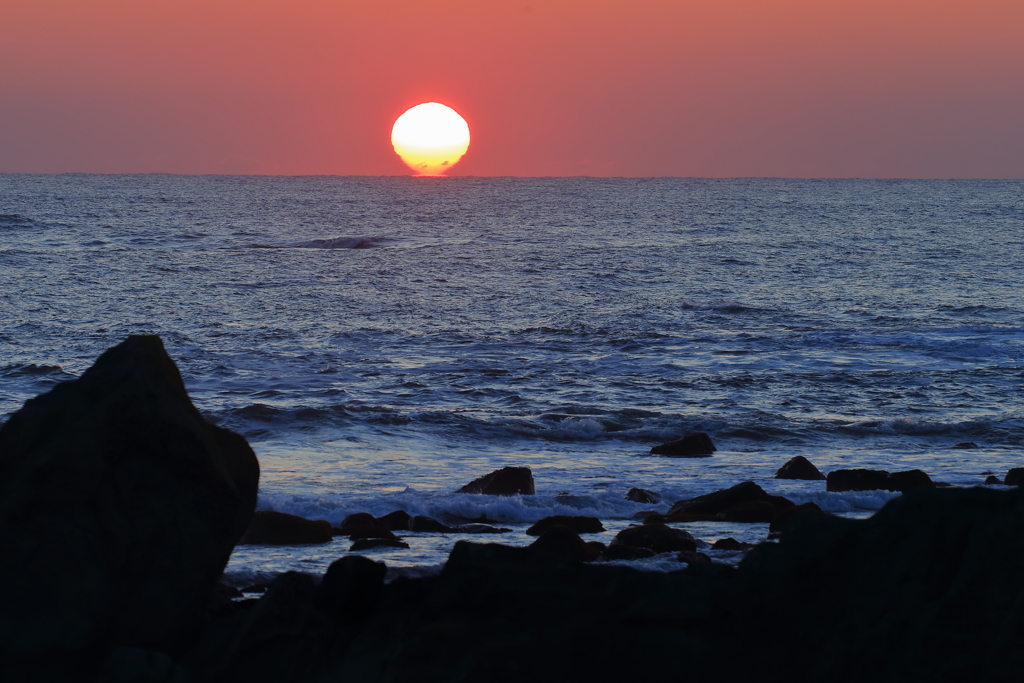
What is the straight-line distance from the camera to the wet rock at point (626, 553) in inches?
310

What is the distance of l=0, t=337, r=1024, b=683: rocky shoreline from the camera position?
4664 millimetres

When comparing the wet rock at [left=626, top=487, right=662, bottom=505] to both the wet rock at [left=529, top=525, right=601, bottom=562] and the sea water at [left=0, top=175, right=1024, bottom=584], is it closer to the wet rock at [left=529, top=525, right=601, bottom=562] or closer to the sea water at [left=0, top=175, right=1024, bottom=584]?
the sea water at [left=0, top=175, right=1024, bottom=584]

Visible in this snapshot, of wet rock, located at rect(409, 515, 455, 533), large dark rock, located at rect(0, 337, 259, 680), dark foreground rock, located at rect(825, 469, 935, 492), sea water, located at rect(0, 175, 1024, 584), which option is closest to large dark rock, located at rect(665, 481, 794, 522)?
sea water, located at rect(0, 175, 1024, 584)

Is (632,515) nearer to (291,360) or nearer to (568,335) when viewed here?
(291,360)

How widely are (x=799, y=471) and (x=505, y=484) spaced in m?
4.10

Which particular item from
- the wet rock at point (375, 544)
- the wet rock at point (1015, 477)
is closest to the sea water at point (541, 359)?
the wet rock at point (375, 544)

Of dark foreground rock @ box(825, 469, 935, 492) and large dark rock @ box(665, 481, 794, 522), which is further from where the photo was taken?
dark foreground rock @ box(825, 469, 935, 492)

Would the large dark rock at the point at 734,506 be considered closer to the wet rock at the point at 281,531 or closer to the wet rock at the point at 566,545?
the wet rock at the point at 566,545

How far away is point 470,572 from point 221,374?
639 inches

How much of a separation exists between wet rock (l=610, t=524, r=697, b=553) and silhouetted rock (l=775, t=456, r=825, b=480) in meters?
4.19

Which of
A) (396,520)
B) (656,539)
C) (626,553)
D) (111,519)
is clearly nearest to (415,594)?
(111,519)

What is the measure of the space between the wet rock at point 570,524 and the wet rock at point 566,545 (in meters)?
1.04

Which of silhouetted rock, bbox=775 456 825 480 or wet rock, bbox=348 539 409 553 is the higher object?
wet rock, bbox=348 539 409 553

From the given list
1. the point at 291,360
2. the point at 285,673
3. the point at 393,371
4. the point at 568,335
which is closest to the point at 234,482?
the point at 285,673
